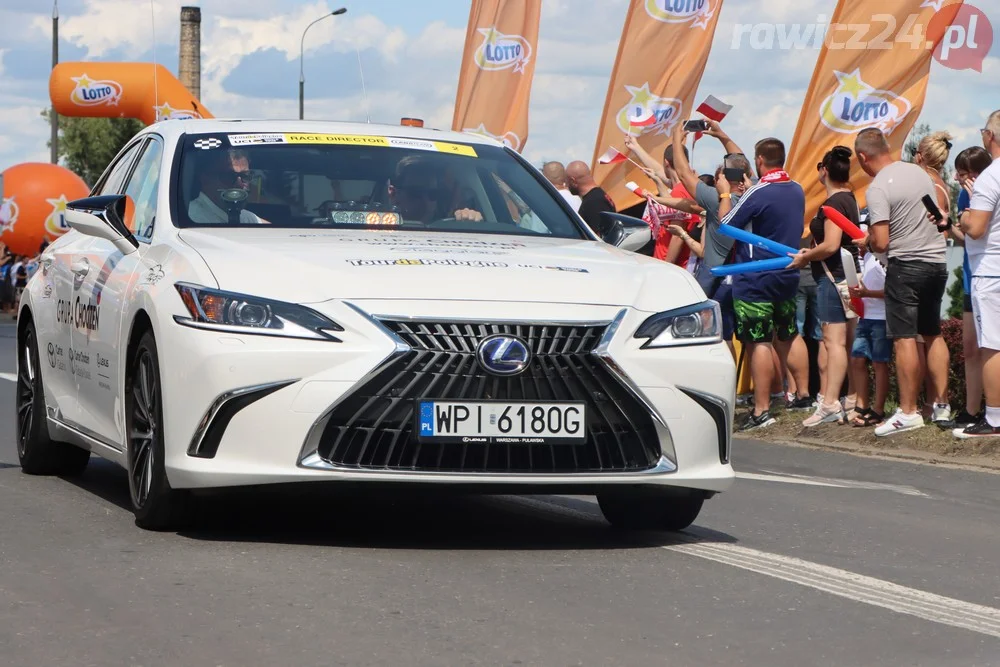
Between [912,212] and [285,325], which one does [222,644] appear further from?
[912,212]

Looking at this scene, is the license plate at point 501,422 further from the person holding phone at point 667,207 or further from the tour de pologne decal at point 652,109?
the tour de pologne decal at point 652,109

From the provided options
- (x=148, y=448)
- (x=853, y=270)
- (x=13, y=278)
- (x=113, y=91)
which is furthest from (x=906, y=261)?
(x=13, y=278)

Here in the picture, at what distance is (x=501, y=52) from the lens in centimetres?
2203

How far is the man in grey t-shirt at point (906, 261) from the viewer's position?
11.7 metres

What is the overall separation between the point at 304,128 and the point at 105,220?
3.60 feet

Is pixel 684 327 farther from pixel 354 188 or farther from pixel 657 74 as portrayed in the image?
pixel 657 74

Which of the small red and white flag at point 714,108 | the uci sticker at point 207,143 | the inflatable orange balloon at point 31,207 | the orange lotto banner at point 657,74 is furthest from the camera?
the inflatable orange balloon at point 31,207

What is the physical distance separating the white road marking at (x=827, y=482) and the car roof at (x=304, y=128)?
2736 millimetres

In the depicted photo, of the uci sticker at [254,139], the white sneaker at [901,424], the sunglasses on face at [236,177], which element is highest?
the uci sticker at [254,139]

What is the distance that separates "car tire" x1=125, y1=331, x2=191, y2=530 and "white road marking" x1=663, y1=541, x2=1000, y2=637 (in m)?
1.88

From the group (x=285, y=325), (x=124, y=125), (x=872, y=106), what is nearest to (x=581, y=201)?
(x=872, y=106)

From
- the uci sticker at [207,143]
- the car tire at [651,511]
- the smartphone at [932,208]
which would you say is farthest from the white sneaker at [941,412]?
the uci sticker at [207,143]

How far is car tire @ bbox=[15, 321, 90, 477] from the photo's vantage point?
883cm

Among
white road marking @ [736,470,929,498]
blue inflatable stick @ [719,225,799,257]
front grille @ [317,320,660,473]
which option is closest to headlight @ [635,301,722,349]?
front grille @ [317,320,660,473]
